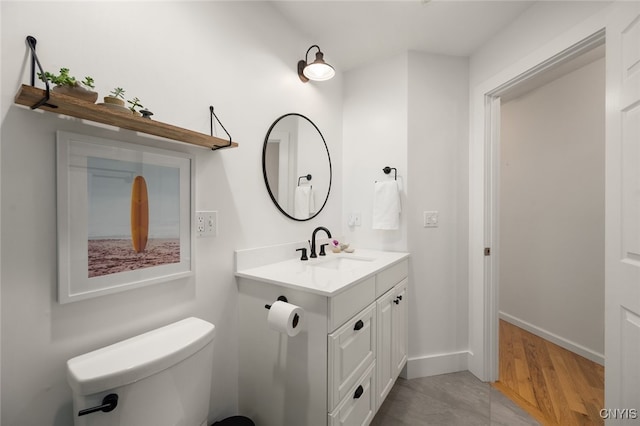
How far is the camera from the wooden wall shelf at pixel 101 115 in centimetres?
70

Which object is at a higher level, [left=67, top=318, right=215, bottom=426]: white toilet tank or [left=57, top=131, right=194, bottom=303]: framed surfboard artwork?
[left=57, top=131, right=194, bottom=303]: framed surfboard artwork

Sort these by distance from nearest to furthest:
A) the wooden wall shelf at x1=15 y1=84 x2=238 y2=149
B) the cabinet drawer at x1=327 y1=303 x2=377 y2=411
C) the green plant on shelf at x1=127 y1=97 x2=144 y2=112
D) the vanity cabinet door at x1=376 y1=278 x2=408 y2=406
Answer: the wooden wall shelf at x1=15 y1=84 x2=238 y2=149
the green plant on shelf at x1=127 y1=97 x2=144 y2=112
the cabinet drawer at x1=327 y1=303 x2=377 y2=411
the vanity cabinet door at x1=376 y1=278 x2=408 y2=406

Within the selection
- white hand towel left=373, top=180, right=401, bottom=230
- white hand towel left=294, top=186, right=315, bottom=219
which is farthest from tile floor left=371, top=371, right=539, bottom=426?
white hand towel left=294, top=186, right=315, bottom=219

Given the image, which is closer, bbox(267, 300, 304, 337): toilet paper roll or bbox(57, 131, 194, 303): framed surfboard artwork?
bbox(57, 131, 194, 303): framed surfboard artwork

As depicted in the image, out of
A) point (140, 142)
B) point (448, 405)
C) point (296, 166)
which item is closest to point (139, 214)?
point (140, 142)

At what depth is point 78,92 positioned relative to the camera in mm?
762

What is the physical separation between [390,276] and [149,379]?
1.30m

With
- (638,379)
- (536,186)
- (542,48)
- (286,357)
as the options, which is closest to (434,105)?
(542,48)

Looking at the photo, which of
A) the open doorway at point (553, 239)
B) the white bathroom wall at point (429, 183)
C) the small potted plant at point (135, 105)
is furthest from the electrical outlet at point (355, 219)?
the small potted plant at point (135, 105)

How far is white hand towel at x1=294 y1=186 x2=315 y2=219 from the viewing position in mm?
1796

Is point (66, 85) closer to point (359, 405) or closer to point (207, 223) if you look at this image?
point (207, 223)

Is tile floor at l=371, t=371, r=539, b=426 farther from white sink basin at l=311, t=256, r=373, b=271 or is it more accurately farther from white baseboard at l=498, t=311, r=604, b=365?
white baseboard at l=498, t=311, r=604, b=365

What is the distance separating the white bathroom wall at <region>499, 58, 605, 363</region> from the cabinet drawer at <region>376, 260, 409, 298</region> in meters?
1.62

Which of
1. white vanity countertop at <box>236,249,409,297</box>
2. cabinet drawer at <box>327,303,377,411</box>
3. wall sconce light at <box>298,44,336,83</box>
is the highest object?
wall sconce light at <box>298,44,336,83</box>
